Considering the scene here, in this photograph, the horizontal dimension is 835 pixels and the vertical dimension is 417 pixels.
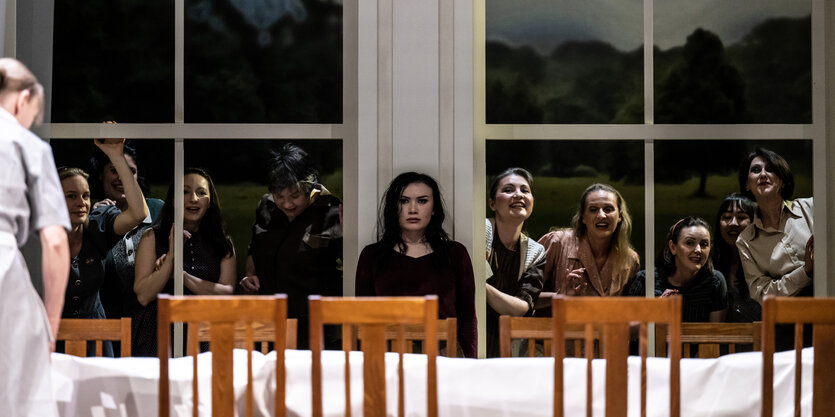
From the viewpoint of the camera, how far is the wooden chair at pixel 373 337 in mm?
1979

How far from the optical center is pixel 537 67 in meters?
3.55

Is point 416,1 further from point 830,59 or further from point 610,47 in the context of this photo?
point 830,59

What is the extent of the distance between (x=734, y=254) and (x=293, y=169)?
6.41 feet

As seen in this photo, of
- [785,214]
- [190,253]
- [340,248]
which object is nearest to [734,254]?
[785,214]

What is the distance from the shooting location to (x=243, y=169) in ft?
11.8

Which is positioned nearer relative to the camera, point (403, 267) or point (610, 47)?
point (403, 267)

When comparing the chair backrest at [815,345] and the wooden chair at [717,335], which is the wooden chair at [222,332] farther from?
the wooden chair at [717,335]

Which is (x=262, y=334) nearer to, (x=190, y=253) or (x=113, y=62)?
(x=190, y=253)

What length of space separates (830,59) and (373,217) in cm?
207

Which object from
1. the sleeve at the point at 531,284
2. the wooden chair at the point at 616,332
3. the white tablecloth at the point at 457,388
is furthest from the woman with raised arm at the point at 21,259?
the sleeve at the point at 531,284

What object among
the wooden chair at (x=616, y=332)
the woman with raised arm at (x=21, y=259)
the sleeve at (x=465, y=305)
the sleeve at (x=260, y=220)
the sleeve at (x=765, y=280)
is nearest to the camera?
the woman with raised arm at (x=21, y=259)

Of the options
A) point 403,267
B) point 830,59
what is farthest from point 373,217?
point 830,59

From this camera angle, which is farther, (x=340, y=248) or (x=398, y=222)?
(x=340, y=248)

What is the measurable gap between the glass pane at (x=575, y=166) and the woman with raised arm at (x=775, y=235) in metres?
0.46
